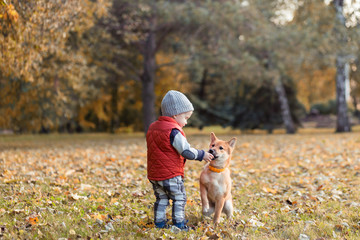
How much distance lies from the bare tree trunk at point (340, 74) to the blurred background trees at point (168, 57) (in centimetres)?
7

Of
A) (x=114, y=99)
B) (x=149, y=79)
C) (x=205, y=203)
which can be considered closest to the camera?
(x=205, y=203)

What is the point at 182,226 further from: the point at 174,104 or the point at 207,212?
the point at 174,104

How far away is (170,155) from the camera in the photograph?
3863 mm

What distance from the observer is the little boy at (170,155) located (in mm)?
3801

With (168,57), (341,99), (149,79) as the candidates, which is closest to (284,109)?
(341,99)

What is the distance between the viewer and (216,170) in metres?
4.03

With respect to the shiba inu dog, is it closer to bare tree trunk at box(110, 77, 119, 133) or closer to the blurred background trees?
A: the blurred background trees

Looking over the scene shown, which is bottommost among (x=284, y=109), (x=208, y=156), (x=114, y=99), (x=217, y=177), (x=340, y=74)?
(x=217, y=177)

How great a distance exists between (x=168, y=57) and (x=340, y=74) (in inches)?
424

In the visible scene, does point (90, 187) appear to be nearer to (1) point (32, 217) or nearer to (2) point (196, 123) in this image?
(1) point (32, 217)

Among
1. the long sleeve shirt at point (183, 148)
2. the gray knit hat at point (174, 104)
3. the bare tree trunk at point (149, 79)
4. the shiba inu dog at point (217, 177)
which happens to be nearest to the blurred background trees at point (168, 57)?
the bare tree trunk at point (149, 79)

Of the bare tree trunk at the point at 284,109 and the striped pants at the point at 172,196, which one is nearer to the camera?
the striped pants at the point at 172,196

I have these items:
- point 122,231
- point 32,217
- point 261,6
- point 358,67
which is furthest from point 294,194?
point 358,67

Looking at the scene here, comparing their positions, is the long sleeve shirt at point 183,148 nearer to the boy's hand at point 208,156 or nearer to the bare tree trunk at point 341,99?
the boy's hand at point 208,156
